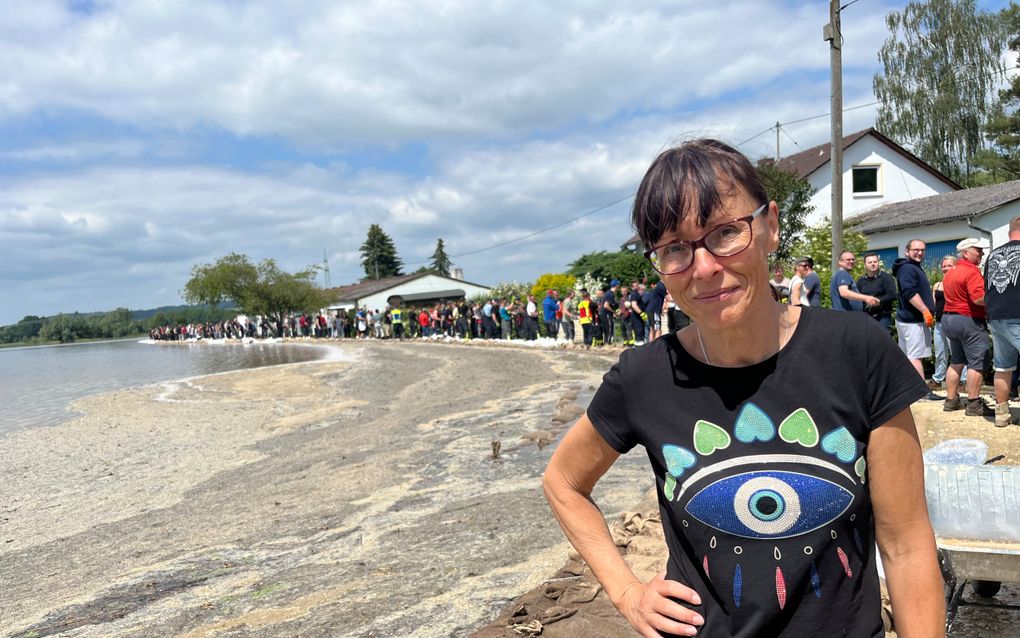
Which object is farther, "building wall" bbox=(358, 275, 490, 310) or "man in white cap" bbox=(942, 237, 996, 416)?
"building wall" bbox=(358, 275, 490, 310)

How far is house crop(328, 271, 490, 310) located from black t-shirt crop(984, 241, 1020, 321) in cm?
6611

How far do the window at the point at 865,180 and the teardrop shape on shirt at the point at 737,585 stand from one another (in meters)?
36.5

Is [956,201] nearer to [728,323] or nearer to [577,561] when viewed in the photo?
[577,561]

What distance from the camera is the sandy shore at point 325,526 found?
4.68 meters

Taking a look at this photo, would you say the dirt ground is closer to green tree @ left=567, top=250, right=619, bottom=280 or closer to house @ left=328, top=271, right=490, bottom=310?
green tree @ left=567, top=250, right=619, bottom=280

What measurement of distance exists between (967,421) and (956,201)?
21.8m

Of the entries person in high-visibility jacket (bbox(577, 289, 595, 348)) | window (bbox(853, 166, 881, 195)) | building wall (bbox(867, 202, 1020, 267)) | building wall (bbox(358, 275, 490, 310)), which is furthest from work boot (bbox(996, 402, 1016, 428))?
building wall (bbox(358, 275, 490, 310))

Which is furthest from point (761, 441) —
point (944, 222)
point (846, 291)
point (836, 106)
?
point (944, 222)

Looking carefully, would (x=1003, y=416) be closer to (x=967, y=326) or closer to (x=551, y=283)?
(x=967, y=326)

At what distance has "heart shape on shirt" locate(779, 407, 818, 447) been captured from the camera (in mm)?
1480

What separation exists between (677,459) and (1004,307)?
739 centimetres

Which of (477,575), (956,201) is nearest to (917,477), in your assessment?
(477,575)

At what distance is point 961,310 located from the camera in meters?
8.44

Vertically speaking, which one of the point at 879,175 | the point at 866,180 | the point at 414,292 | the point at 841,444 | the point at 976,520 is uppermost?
the point at 879,175
